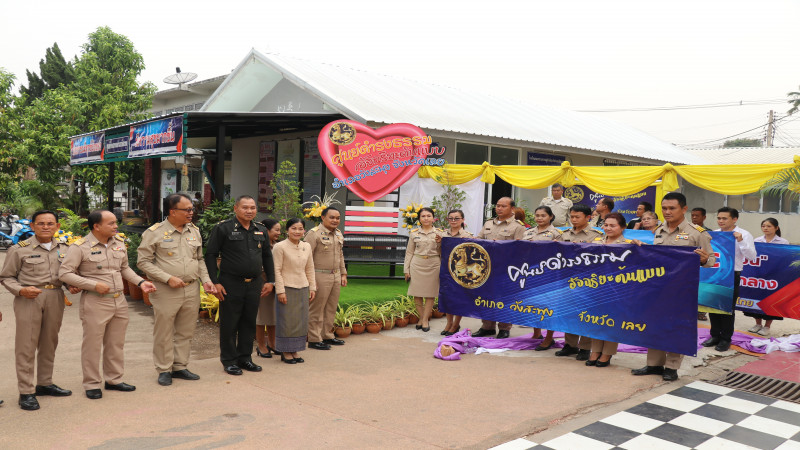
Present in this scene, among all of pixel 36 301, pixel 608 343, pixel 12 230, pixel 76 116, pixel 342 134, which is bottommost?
pixel 608 343

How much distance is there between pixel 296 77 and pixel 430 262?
559cm

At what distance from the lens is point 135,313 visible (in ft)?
26.5

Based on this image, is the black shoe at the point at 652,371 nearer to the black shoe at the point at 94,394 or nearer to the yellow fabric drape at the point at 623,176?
the yellow fabric drape at the point at 623,176

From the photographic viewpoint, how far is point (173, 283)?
489cm

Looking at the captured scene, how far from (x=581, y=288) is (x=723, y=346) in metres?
2.21

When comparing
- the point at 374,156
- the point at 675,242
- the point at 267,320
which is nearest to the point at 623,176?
the point at 675,242

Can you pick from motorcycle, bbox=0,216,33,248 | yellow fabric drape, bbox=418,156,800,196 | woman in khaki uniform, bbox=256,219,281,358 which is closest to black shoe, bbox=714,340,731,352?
yellow fabric drape, bbox=418,156,800,196

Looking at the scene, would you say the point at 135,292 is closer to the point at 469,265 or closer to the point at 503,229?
the point at 469,265

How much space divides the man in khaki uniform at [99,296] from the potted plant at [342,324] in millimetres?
2672

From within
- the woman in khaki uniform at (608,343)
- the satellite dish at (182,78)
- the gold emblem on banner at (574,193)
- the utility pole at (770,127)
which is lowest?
the woman in khaki uniform at (608,343)

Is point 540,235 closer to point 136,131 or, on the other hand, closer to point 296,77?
point 296,77

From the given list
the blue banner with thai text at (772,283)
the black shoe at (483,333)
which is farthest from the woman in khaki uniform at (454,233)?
the blue banner with thai text at (772,283)

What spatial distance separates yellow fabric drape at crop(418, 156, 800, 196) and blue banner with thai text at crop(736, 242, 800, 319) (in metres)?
0.90

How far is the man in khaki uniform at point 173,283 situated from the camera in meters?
5.00
